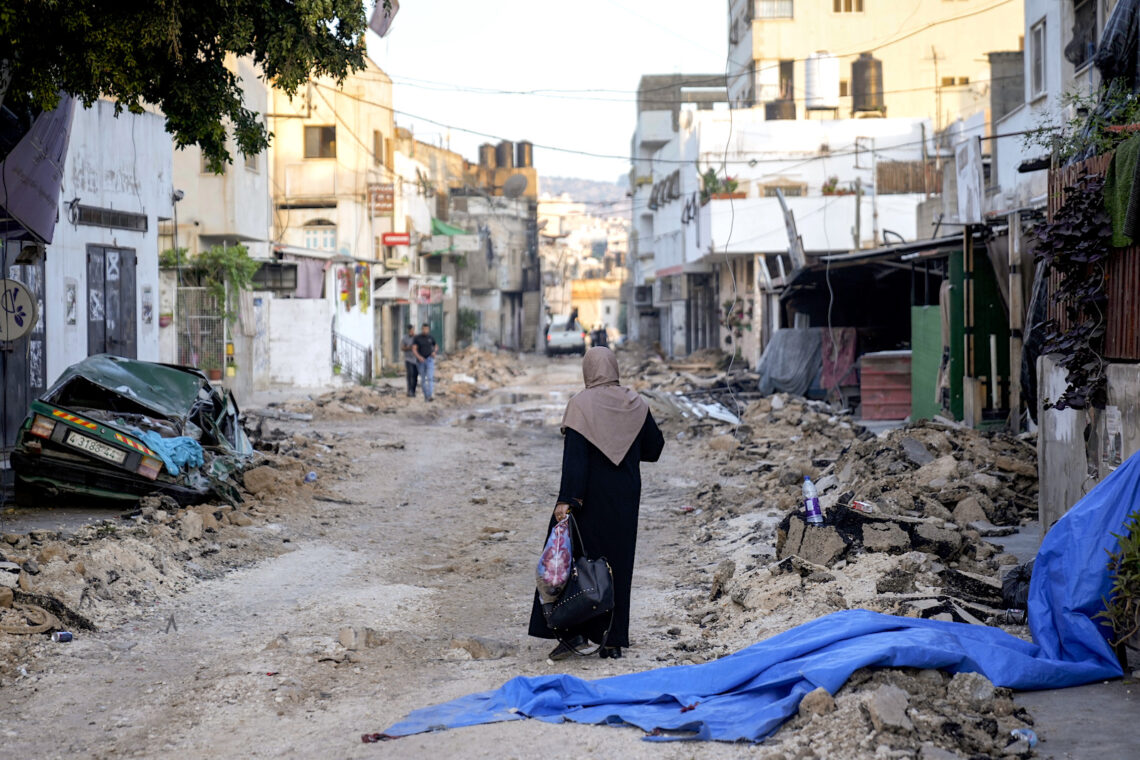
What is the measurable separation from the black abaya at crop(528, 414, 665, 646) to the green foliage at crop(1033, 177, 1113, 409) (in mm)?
3218

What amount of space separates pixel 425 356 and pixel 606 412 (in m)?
20.9

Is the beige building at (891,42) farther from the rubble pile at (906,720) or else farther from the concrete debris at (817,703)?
the concrete debris at (817,703)

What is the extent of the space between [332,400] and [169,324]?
400cm

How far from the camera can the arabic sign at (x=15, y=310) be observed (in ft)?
37.0

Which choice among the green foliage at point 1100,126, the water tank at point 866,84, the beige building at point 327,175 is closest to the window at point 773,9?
the water tank at point 866,84

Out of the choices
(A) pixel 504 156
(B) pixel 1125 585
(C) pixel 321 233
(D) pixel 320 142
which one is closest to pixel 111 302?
(B) pixel 1125 585

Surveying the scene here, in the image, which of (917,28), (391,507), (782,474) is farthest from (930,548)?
(917,28)

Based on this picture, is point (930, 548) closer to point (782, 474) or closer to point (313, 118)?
point (782, 474)

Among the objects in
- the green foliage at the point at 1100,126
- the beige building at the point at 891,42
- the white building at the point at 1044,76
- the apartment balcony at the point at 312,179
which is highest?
the beige building at the point at 891,42

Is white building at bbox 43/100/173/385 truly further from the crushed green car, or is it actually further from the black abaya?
the black abaya

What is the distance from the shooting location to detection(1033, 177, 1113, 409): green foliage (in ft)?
24.6

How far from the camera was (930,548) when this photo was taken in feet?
25.7

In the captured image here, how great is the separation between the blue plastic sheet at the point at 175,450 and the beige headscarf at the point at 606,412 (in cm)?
557

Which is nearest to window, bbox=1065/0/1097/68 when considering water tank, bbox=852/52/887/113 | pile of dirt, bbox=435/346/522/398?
pile of dirt, bbox=435/346/522/398
